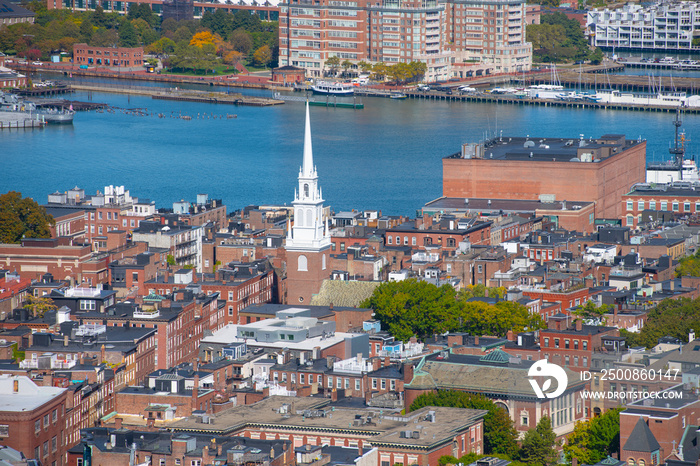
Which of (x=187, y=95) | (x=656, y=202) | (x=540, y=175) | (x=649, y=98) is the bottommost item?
(x=656, y=202)

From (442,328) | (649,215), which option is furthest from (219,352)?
(649,215)

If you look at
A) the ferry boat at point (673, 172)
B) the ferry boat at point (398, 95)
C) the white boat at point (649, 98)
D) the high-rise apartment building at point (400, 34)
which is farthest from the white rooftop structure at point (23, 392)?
the high-rise apartment building at point (400, 34)

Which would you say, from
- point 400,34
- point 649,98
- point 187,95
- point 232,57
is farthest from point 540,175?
point 232,57

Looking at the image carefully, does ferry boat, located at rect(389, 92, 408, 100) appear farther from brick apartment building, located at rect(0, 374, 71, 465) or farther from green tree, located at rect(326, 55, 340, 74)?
brick apartment building, located at rect(0, 374, 71, 465)

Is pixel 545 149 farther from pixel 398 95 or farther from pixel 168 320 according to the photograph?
pixel 398 95

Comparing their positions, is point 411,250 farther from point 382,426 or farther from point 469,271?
point 382,426

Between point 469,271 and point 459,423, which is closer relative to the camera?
point 459,423
